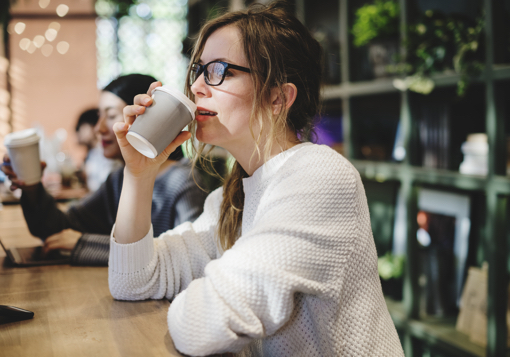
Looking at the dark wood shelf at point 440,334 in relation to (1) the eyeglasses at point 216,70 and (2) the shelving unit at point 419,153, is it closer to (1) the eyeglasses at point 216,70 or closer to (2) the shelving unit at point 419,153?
(2) the shelving unit at point 419,153

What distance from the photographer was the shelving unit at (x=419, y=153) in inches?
63.9

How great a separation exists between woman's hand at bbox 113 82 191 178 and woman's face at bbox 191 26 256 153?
5 cm

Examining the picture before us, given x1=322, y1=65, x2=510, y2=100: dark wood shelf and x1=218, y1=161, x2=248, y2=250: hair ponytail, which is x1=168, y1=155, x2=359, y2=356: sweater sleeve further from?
x1=322, y1=65, x2=510, y2=100: dark wood shelf

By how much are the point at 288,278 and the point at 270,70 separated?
45 cm

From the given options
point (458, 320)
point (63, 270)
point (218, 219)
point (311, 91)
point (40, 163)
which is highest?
point (311, 91)

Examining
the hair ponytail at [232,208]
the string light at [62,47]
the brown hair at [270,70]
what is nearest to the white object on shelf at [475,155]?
the brown hair at [270,70]

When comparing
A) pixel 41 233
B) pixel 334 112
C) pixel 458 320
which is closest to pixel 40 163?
pixel 41 233

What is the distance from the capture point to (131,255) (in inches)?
37.2

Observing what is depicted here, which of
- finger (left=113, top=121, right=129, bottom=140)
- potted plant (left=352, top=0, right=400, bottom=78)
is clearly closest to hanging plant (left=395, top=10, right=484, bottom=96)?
potted plant (left=352, top=0, right=400, bottom=78)

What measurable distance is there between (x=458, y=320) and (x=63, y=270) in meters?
1.67

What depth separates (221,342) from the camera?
652mm

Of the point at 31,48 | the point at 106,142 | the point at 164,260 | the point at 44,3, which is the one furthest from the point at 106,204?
the point at 44,3

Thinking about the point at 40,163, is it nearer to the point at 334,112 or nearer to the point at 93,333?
the point at 93,333

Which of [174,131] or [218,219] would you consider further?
[218,219]
